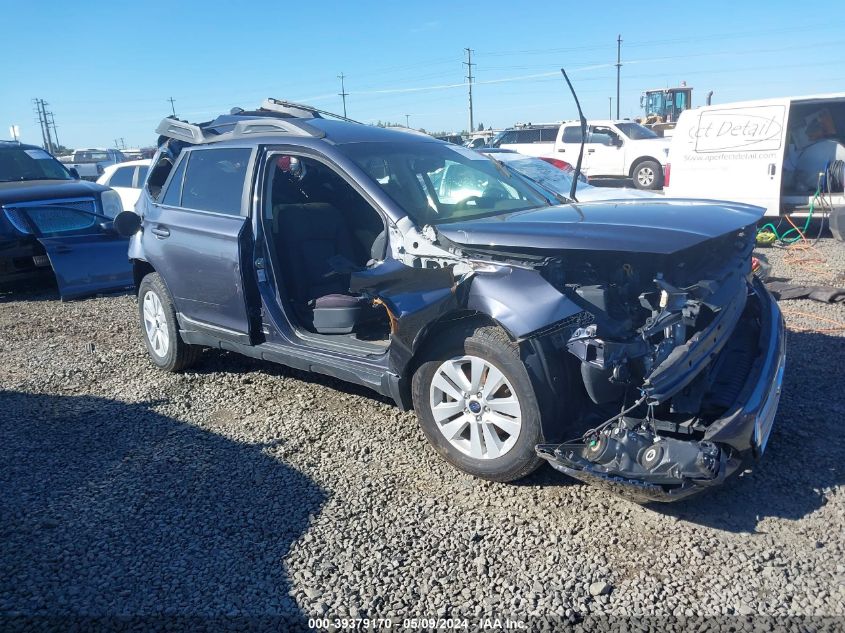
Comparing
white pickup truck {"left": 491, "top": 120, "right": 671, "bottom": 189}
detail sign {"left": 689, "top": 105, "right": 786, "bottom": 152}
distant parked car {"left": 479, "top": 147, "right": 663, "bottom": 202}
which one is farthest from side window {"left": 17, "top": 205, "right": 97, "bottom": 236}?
white pickup truck {"left": 491, "top": 120, "right": 671, "bottom": 189}

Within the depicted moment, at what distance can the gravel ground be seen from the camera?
2746 millimetres

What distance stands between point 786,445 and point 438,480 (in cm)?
193

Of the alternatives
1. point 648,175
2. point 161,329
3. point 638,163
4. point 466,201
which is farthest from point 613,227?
point 638,163

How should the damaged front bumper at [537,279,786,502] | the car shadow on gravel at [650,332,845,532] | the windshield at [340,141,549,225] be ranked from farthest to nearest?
the windshield at [340,141,549,225], the car shadow on gravel at [650,332,845,532], the damaged front bumper at [537,279,786,502]

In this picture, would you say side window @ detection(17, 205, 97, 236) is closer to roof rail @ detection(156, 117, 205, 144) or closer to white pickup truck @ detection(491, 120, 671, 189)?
roof rail @ detection(156, 117, 205, 144)

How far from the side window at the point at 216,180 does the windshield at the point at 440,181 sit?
0.89m

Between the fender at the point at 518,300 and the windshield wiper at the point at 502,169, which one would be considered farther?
the windshield wiper at the point at 502,169

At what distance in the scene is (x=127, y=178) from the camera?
42.2 ft

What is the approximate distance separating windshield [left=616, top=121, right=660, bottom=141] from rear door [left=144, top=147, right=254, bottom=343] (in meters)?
16.2

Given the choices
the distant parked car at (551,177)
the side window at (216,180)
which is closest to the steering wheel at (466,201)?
the side window at (216,180)

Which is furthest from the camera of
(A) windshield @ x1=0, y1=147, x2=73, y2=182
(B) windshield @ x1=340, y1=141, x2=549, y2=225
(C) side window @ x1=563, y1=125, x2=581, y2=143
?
(C) side window @ x1=563, y1=125, x2=581, y2=143

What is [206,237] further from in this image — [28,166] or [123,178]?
[123,178]

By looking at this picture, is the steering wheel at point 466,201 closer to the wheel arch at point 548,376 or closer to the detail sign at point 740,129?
the wheel arch at point 548,376

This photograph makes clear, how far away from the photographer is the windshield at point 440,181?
13.5 feet
